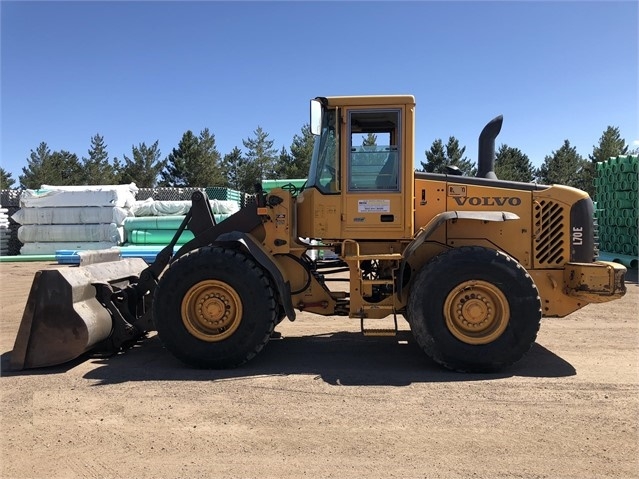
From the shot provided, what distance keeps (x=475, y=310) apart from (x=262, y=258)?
7.75ft

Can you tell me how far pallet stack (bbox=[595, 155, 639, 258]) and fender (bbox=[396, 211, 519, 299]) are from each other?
1227 centimetres

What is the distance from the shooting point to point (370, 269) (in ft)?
19.6

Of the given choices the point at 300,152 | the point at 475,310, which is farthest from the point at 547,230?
the point at 300,152

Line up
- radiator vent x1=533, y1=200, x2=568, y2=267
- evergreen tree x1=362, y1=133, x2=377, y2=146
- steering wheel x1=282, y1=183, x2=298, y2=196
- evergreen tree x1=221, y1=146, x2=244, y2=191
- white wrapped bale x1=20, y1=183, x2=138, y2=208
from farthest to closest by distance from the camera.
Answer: evergreen tree x1=221, y1=146, x2=244, y2=191 → white wrapped bale x1=20, y1=183, x2=138, y2=208 → steering wheel x1=282, y1=183, x2=298, y2=196 → evergreen tree x1=362, y1=133, x2=377, y2=146 → radiator vent x1=533, y1=200, x2=568, y2=267

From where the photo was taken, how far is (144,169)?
50531mm

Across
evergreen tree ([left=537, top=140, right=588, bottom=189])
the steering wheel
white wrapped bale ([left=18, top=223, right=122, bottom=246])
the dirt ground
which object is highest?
evergreen tree ([left=537, top=140, right=588, bottom=189])

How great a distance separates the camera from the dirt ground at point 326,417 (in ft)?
11.1

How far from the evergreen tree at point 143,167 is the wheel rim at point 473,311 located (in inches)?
1905

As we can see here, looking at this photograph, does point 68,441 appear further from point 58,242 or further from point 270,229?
point 58,242

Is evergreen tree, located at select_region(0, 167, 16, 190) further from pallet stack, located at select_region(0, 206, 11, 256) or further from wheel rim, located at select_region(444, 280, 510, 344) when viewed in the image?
wheel rim, located at select_region(444, 280, 510, 344)

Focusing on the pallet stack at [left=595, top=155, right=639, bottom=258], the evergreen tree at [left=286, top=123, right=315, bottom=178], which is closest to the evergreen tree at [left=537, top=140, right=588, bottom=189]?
the evergreen tree at [left=286, top=123, right=315, bottom=178]

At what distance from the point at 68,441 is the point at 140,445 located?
592mm

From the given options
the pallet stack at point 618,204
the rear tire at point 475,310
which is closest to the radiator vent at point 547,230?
the rear tire at point 475,310

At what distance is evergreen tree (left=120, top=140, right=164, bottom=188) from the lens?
50.0 metres
